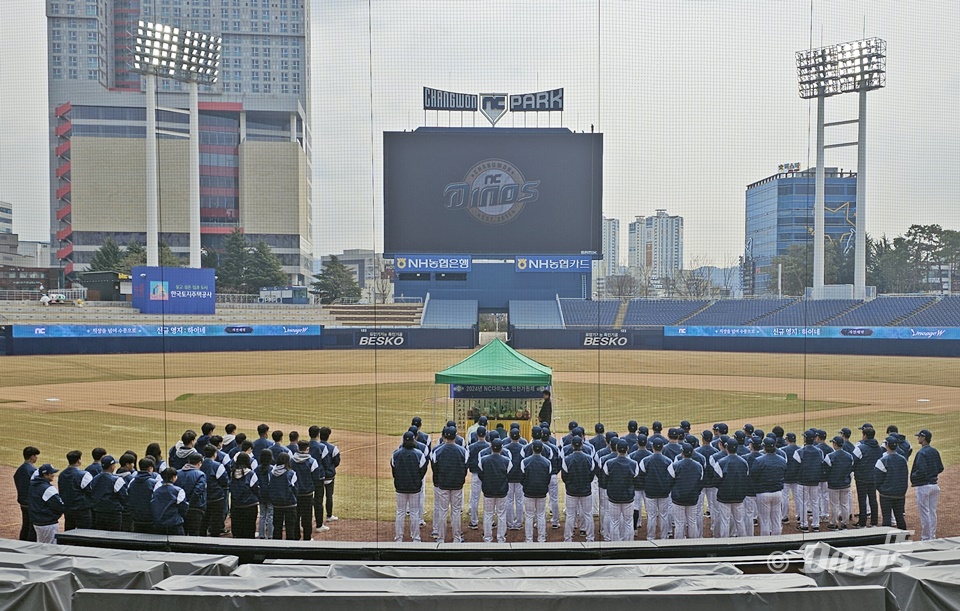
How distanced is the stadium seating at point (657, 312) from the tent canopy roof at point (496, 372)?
20.7 m

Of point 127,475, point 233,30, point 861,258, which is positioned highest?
point 233,30

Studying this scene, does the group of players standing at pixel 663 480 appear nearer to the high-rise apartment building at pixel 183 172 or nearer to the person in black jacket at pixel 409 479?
Answer: the person in black jacket at pixel 409 479

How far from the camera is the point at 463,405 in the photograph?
10562 millimetres

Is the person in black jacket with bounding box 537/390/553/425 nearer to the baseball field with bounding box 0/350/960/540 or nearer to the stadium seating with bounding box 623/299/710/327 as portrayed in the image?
the baseball field with bounding box 0/350/960/540

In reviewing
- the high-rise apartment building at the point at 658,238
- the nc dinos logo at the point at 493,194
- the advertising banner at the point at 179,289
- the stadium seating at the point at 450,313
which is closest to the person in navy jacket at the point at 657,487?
the high-rise apartment building at the point at 658,238

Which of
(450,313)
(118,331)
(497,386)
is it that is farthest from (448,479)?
(450,313)

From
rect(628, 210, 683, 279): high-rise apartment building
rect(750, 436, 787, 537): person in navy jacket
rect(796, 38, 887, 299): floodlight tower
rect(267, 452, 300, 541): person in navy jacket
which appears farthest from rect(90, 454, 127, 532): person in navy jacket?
rect(796, 38, 887, 299): floodlight tower

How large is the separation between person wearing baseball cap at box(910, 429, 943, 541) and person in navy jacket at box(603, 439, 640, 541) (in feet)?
8.59

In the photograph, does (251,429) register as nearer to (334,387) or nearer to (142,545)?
(334,387)

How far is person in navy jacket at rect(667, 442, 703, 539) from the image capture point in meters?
6.11

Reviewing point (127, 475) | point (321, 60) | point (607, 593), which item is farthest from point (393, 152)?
point (607, 593)

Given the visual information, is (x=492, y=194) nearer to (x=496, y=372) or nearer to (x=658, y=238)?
(x=658, y=238)

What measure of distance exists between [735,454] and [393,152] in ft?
59.8

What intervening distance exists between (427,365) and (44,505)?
19.7 metres
